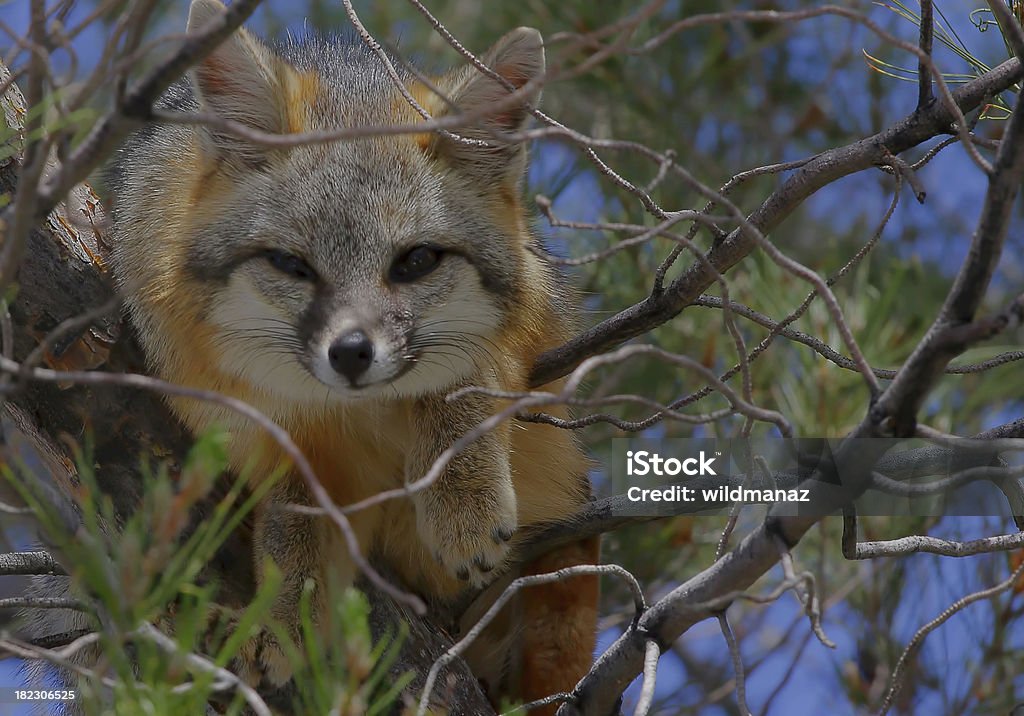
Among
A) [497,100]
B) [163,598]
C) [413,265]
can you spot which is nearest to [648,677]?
[163,598]

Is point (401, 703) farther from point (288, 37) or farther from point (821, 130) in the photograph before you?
point (821, 130)

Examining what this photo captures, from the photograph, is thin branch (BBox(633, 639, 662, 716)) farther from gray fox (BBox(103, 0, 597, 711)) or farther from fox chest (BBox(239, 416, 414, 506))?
fox chest (BBox(239, 416, 414, 506))

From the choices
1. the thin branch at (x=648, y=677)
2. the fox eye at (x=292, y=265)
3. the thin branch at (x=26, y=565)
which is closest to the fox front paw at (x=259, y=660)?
the thin branch at (x=26, y=565)

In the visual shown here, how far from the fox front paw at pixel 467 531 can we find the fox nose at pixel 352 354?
0.63 meters

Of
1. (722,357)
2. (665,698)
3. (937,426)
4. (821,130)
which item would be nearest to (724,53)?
(821,130)

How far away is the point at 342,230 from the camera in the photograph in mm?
3395

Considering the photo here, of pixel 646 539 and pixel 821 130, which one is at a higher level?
pixel 821 130

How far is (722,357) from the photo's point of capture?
573 cm

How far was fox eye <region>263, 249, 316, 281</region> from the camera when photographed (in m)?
3.40

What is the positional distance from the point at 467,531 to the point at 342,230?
940mm

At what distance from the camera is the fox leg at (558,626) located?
13.3 ft

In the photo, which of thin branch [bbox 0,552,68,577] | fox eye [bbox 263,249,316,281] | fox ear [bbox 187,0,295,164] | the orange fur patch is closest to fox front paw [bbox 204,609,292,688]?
thin branch [bbox 0,552,68,577]

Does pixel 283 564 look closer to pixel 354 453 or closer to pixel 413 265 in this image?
pixel 354 453

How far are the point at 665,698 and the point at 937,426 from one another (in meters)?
→ 1.72
